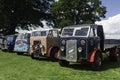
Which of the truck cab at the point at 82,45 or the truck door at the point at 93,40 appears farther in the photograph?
the truck door at the point at 93,40

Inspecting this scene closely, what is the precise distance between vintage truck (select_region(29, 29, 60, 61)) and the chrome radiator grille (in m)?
4.13

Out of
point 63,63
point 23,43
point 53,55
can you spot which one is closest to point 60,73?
point 63,63

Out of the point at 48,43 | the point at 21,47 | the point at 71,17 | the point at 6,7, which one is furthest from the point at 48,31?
the point at 71,17

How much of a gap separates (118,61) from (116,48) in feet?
2.93

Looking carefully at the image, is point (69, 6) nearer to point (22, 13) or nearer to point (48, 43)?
point (22, 13)

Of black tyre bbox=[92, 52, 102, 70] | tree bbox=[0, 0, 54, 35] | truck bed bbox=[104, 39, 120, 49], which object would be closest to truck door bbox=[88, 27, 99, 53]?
black tyre bbox=[92, 52, 102, 70]

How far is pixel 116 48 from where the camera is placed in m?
21.0

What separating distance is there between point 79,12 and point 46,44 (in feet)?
139

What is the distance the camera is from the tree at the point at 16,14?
4809cm

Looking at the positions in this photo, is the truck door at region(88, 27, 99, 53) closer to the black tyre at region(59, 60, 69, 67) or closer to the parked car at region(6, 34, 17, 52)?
the black tyre at region(59, 60, 69, 67)

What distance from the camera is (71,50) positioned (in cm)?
1762

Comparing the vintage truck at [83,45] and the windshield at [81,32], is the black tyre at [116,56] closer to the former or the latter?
the vintage truck at [83,45]

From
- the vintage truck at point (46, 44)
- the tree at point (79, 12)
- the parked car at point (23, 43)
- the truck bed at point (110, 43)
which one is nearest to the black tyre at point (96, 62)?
the truck bed at point (110, 43)

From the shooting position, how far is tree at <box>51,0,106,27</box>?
62406mm
